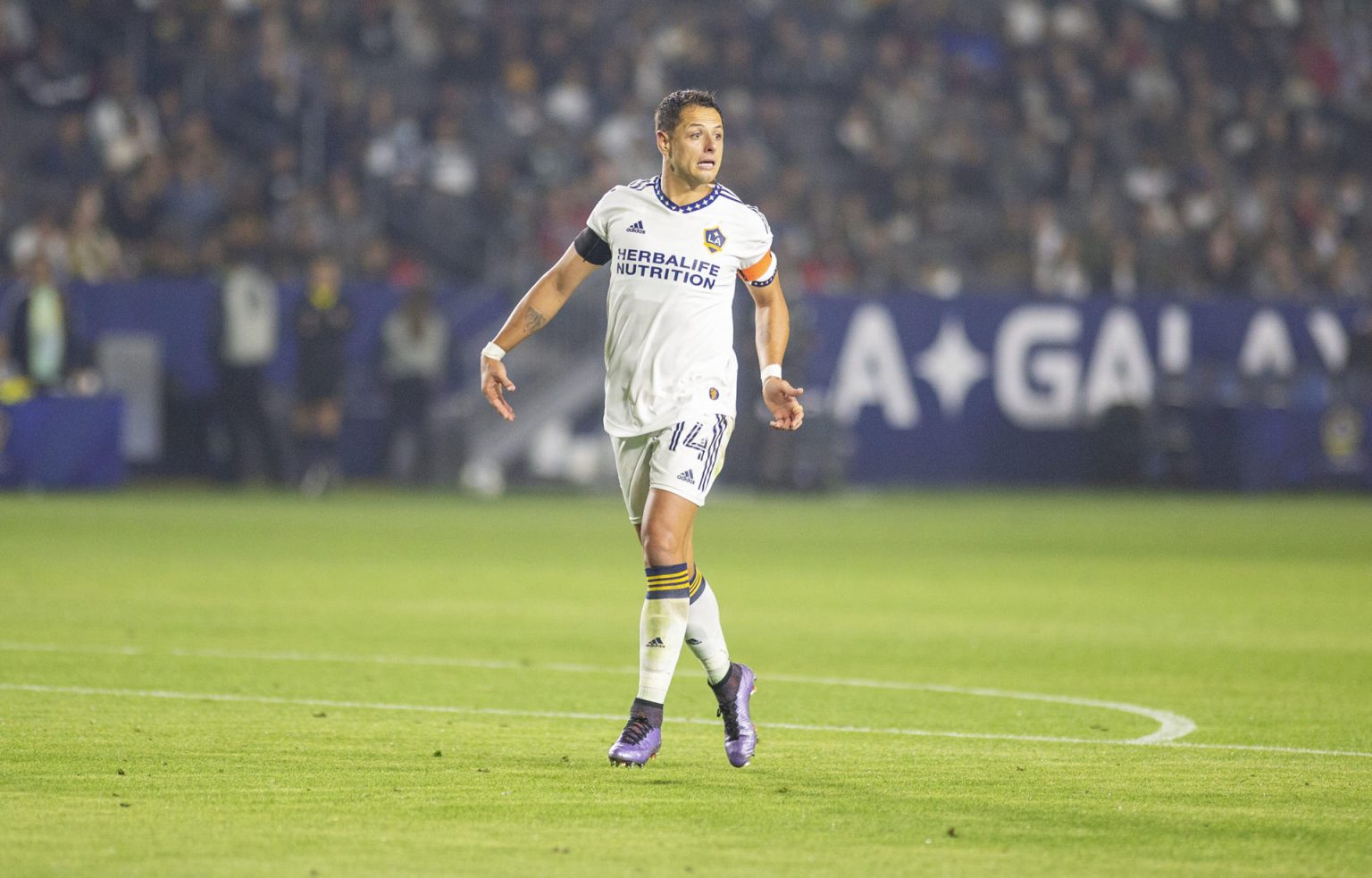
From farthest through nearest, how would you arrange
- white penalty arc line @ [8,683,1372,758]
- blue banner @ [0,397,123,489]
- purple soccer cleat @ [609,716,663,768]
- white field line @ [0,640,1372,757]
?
blue banner @ [0,397,123,489]
white field line @ [0,640,1372,757]
white penalty arc line @ [8,683,1372,758]
purple soccer cleat @ [609,716,663,768]

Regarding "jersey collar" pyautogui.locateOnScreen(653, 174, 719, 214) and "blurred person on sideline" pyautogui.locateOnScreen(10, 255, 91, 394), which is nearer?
"jersey collar" pyautogui.locateOnScreen(653, 174, 719, 214)

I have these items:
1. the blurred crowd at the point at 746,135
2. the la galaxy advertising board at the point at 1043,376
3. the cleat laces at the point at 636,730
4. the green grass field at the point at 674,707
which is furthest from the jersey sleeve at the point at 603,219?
the la galaxy advertising board at the point at 1043,376

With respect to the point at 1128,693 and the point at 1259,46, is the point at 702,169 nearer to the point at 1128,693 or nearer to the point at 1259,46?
the point at 1128,693

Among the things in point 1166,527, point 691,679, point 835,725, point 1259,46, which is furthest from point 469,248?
point 835,725

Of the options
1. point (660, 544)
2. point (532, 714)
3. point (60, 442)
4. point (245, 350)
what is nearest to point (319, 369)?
point (245, 350)

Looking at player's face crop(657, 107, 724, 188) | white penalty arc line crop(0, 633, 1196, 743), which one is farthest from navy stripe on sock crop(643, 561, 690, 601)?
white penalty arc line crop(0, 633, 1196, 743)

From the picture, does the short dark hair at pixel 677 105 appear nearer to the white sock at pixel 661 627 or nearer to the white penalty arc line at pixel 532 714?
the white sock at pixel 661 627

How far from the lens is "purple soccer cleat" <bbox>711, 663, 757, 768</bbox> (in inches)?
299

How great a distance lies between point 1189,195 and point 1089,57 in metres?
3.06

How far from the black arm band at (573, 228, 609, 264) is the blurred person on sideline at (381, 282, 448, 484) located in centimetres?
1666

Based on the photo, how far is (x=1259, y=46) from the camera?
33438mm

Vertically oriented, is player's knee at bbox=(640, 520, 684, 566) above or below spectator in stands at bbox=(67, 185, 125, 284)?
below

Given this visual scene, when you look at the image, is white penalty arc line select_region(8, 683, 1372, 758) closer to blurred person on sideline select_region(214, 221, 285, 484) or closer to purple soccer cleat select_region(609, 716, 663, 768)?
purple soccer cleat select_region(609, 716, 663, 768)

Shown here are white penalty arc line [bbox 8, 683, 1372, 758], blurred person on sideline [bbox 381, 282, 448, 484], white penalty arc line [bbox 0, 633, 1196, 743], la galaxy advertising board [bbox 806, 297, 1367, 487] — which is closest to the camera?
white penalty arc line [bbox 8, 683, 1372, 758]
